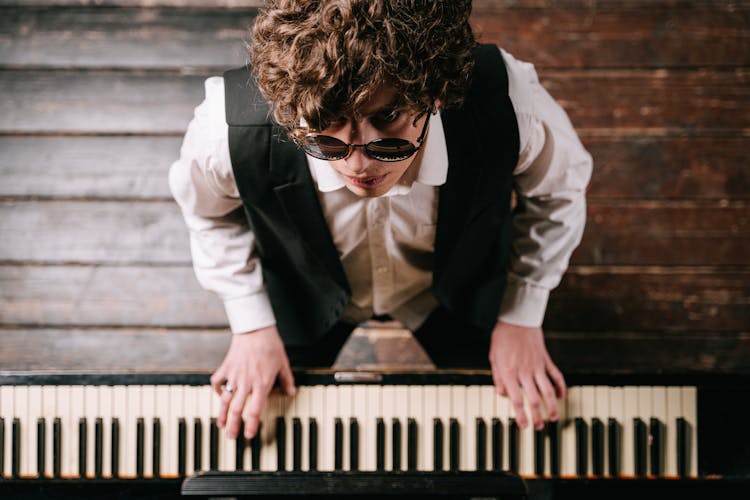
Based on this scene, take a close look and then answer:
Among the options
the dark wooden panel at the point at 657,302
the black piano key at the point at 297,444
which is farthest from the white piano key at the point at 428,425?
the dark wooden panel at the point at 657,302

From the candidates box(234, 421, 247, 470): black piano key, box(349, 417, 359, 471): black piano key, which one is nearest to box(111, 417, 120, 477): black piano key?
box(234, 421, 247, 470): black piano key

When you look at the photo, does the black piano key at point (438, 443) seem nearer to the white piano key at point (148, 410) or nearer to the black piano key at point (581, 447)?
the black piano key at point (581, 447)

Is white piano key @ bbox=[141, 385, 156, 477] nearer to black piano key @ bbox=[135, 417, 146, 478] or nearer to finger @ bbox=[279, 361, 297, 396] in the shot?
black piano key @ bbox=[135, 417, 146, 478]

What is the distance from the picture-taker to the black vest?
100 centimetres

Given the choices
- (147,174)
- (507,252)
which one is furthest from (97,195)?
(507,252)

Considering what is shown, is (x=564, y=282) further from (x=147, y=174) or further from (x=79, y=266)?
(x=79, y=266)

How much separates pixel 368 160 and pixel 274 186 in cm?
24

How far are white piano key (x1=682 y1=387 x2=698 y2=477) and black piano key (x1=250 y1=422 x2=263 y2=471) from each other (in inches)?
30.7

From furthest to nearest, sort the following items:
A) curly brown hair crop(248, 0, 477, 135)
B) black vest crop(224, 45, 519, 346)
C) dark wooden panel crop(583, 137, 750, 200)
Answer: dark wooden panel crop(583, 137, 750, 200)
black vest crop(224, 45, 519, 346)
curly brown hair crop(248, 0, 477, 135)

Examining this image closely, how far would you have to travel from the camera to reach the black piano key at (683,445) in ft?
3.66

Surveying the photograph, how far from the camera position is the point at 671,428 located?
112 cm

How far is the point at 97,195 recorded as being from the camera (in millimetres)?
1902

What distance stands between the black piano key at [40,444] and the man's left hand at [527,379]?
833mm

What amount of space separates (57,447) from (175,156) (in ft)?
3.31
